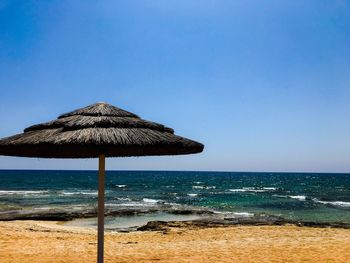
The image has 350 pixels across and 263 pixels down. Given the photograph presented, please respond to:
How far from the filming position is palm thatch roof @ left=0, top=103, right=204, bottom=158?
16.6 feet

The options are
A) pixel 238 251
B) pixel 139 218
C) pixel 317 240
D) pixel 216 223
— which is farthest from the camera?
pixel 139 218

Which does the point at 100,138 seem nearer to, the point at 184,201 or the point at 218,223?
the point at 218,223

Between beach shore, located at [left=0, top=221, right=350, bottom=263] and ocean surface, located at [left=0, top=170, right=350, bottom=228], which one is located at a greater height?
beach shore, located at [left=0, top=221, right=350, bottom=263]

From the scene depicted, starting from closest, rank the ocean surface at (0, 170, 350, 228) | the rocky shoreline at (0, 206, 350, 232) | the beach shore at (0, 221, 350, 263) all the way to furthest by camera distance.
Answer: the beach shore at (0, 221, 350, 263) → the rocky shoreline at (0, 206, 350, 232) → the ocean surface at (0, 170, 350, 228)

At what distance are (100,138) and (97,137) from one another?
4 cm

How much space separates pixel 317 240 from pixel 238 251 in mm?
3596

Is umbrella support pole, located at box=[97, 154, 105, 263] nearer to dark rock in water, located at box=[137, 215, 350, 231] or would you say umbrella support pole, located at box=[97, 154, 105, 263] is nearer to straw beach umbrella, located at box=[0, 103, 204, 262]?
straw beach umbrella, located at box=[0, 103, 204, 262]

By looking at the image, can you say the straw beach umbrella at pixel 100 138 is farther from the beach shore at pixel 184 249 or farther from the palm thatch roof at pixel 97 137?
the beach shore at pixel 184 249

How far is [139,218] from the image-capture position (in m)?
24.6

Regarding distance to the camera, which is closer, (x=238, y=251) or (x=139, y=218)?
(x=238, y=251)

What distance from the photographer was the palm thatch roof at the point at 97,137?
505 cm

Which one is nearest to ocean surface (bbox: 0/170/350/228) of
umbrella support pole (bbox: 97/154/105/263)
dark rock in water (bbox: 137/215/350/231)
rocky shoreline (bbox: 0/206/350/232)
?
rocky shoreline (bbox: 0/206/350/232)

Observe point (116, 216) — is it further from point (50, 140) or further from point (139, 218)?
point (50, 140)

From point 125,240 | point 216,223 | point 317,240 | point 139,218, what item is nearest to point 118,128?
point 125,240
